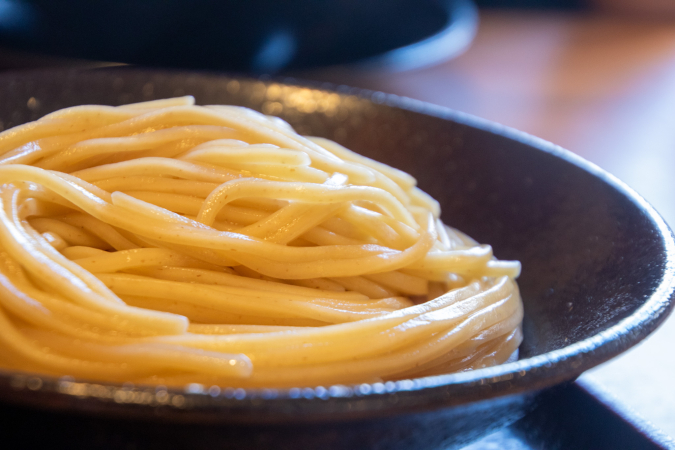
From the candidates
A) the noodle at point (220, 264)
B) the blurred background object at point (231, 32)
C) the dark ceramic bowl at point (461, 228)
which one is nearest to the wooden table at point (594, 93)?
the blurred background object at point (231, 32)

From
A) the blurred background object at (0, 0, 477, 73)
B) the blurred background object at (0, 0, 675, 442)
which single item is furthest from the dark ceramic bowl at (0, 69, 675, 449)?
the blurred background object at (0, 0, 477, 73)

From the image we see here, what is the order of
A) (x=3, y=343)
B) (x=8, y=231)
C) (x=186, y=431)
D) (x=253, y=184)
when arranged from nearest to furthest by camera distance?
(x=186, y=431)
(x=3, y=343)
(x=8, y=231)
(x=253, y=184)

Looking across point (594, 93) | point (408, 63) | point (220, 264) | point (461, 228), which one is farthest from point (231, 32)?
point (594, 93)

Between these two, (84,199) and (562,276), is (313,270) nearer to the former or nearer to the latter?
(84,199)

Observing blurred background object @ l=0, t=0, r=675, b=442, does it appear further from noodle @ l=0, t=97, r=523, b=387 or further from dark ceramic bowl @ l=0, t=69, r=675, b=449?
noodle @ l=0, t=97, r=523, b=387

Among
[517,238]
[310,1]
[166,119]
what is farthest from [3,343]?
[310,1]

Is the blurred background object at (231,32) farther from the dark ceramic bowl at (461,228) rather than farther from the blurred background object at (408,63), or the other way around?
the dark ceramic bowl at (461,228)
